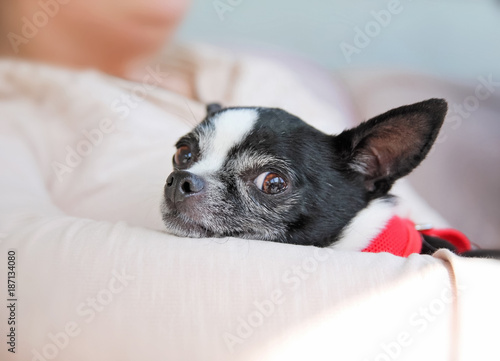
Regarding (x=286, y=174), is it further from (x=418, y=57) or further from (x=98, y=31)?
(x=418, y=57)

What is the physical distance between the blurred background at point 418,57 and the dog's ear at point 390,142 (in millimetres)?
813

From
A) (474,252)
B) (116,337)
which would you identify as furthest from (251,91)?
(116,337)

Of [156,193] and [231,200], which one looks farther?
[156,193]

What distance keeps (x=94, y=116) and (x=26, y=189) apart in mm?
396

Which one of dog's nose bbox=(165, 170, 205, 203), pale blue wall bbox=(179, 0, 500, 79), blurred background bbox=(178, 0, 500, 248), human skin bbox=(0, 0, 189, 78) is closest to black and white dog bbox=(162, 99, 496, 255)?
dog's nose bbox=(165, 170, 205, 203)

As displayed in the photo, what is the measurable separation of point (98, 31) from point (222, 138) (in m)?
0.78

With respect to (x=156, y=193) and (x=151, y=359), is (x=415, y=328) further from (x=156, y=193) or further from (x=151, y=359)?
(x=156, y=193)

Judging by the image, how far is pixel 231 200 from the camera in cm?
95

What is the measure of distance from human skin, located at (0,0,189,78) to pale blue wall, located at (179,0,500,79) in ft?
0.82

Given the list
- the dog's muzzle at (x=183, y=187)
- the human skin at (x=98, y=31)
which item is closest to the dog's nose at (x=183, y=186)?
the dog's muzzle at (x=183, y=187)

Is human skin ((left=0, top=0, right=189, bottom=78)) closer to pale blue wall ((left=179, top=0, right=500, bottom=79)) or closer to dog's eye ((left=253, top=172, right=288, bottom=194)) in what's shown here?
pale blue wall ((left=179, top=0, right=500, bottom=79))

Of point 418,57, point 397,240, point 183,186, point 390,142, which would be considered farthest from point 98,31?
point 418,57

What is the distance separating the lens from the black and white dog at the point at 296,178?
0.93 meters

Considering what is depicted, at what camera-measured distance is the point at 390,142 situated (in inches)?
38.7
